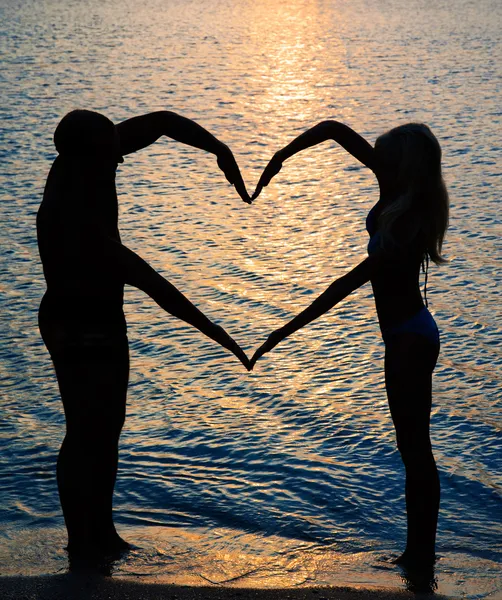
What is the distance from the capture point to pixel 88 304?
4.38 m

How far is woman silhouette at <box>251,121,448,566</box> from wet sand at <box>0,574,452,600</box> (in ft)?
1.71

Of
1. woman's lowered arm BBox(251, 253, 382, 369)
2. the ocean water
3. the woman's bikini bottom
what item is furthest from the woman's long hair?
the ocean water

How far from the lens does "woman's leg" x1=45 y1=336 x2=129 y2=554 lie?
4.45 metres

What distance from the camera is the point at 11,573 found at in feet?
15.6

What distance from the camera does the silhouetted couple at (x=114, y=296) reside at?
14.0 feet

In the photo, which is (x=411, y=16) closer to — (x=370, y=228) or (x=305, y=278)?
(x=305, y=278)

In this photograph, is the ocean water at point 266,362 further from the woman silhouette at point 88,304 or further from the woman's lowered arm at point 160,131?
the woman's lowered arm at point 160,131

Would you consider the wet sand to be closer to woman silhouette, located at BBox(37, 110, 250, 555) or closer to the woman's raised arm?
woman silhouette, located at BBox(37, 110, 250, 555)

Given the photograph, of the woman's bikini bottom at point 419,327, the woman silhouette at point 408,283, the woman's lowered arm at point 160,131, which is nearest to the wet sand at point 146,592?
the woman silhouette at point 408,283

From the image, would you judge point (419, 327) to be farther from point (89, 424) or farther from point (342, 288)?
point (89, 424)

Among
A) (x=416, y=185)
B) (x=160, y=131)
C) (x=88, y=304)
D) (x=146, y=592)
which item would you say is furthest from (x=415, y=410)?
(x=160, y=131)

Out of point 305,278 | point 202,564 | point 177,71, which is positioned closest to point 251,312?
point 305,278

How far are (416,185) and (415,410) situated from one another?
0.97 metres

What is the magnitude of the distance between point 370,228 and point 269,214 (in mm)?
6864
